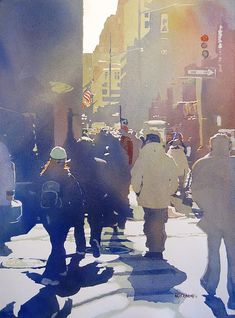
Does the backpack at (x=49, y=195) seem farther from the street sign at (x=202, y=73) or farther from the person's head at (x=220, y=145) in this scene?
the street sign at (x=202, y=73)

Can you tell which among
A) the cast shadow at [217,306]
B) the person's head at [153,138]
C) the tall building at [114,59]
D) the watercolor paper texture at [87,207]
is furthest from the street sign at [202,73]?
the tall building at [114,59]

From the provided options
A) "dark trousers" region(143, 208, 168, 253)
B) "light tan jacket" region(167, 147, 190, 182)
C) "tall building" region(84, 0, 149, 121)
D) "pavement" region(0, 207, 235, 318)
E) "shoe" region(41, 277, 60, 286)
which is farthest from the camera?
"tall building" region(84, 0, 149, 121)

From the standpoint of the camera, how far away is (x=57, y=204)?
795 centimetres

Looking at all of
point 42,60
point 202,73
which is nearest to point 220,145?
point 202,73

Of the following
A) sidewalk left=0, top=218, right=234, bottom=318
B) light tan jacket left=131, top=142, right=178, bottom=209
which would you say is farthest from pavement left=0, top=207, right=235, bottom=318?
light tan jacket left=131, top=142, right=178, bottom=209

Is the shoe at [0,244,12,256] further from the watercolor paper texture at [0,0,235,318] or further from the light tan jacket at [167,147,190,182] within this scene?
the light tan jacket at [167,147,190,182]

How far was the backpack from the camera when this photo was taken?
311 inches

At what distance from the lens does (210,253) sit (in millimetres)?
6957

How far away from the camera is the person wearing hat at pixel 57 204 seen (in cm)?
792

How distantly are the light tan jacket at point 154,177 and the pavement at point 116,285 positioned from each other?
905mm

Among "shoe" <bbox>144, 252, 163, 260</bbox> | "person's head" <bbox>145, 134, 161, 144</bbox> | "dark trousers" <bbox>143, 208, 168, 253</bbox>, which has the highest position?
"person's head" <bbox>145, 134, 161, 144</bbox>

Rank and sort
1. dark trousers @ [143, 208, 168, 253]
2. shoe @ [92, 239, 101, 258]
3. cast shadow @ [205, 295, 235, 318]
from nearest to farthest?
cast shadow @ [205, 295, 235, 318], dark trousers @ [143, 208, 168, 253], shoe @ [92, 239, 101, 258]

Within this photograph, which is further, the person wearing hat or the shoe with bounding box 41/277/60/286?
the person wearing hat

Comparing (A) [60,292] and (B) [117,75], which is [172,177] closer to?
(A) [60,292]
